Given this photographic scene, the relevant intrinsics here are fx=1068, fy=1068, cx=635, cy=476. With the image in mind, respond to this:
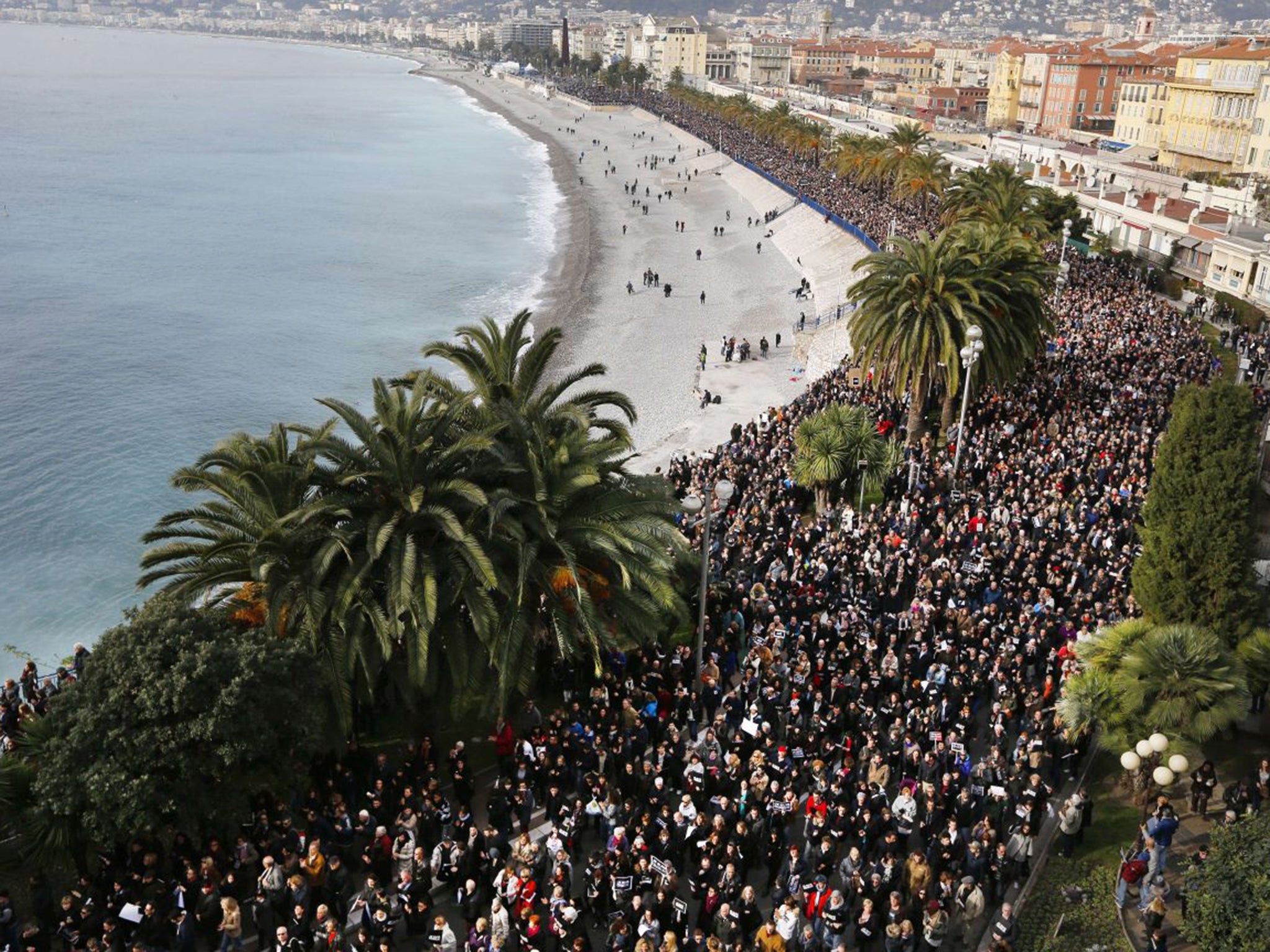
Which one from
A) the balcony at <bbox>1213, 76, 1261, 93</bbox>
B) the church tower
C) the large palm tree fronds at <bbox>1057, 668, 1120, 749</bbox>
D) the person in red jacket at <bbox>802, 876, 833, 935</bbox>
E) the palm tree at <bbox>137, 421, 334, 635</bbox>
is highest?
the church tower

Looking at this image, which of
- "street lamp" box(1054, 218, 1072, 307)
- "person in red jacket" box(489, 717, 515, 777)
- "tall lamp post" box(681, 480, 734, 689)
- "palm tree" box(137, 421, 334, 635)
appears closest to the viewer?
"palm tree" box(137, 421, 334, 635)

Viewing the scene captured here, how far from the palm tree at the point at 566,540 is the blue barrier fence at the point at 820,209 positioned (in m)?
39.8

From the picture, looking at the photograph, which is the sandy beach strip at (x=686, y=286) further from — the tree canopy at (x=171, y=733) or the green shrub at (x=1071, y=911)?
the green shrub at (x=1071, y=911)

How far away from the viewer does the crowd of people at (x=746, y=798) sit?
12.0 meters

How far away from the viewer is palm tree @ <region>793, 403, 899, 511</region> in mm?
25312

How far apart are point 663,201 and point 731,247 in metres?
21.7

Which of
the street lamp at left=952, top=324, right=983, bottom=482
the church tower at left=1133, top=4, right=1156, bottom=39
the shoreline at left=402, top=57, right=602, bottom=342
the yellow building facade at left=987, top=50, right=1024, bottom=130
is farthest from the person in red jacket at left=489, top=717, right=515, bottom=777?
the church tower at left=1133, top=4, right=1156, bottom=39

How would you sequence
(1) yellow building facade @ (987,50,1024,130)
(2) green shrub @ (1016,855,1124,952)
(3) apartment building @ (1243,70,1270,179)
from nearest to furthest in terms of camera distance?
(2) green shrub @ (1016,855,1124,952) < (3) apartment building @ (1243,70,1270,179) < (1) yellow building facade @ (987,50,1024,130)

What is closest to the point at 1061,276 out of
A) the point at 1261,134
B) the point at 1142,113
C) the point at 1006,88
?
the point at 1261,134

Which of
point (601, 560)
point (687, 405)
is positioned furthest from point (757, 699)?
point (687, 405)

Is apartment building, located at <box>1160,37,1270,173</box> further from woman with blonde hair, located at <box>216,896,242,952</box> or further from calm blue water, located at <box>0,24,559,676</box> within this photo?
woman with blonde hair, located at <box>216,896,242,952</box>

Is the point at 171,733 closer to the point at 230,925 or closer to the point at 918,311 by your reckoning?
the point at 230,925

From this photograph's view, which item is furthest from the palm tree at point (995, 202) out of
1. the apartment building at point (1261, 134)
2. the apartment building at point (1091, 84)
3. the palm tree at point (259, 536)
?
the apartment building at point (1091, 84)

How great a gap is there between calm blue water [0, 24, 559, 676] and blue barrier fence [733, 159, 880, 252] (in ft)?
59.8
